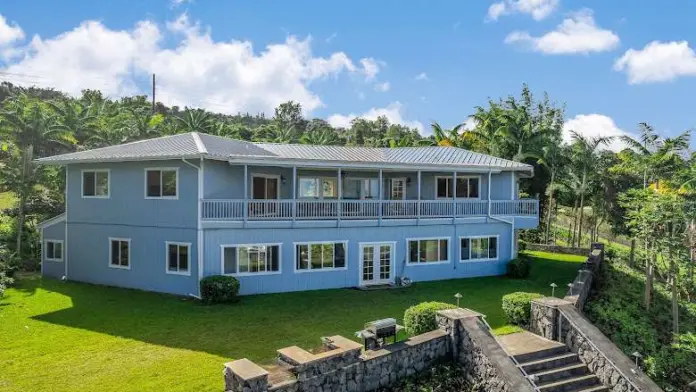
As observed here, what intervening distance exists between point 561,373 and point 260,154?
45.1 feet

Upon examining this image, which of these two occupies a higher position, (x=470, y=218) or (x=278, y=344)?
(x=470, y=218)

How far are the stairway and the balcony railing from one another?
977 cm

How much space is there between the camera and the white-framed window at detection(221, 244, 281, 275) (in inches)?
725

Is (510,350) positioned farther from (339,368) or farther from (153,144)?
(153,144)

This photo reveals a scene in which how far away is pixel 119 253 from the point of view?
20.0 m

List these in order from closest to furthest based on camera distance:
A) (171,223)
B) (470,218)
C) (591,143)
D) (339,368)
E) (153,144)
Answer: (339,368)
(171,223)
(153,144)
(470,218)
(591,143)

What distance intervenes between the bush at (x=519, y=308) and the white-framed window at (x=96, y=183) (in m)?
16.3

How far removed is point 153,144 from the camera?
68.3ft

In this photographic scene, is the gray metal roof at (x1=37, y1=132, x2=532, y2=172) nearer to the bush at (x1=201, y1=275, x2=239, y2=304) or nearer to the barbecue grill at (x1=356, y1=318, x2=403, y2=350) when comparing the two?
the bush at (x1=201, y1=275, x2=239, y2=304)

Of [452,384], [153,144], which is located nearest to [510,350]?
[452,384]

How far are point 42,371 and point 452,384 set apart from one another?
9.21m

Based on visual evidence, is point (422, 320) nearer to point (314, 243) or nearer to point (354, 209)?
point (314, 243)

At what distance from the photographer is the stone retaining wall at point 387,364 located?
30.0 ft

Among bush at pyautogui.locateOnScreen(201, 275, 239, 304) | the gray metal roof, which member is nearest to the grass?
bush at pyautogui.locateOnScreen(201, 275, 239, 304)
